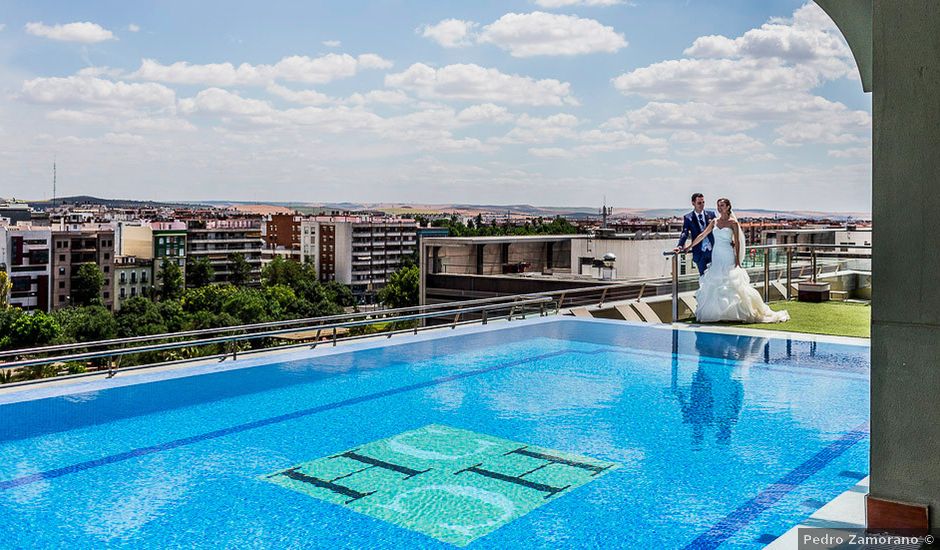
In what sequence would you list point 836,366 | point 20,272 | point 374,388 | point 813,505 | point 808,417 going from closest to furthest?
point 813,505, point 808,417, point 374,388, point 836,366, point 20,272

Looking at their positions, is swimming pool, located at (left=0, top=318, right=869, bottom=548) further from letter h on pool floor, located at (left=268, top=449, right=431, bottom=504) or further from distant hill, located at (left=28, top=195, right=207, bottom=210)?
distant hill, located at (left=28, top=195, right=207, bottom=210)

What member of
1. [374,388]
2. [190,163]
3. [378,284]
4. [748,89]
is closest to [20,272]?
[190,163]

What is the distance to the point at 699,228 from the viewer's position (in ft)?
37.5

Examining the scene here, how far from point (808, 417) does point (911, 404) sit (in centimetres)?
381

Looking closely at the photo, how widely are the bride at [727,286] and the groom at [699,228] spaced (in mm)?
100

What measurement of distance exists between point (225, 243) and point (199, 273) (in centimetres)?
1484

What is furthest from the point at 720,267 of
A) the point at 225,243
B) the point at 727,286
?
the point at 225,243

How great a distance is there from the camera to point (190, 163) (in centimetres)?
9875

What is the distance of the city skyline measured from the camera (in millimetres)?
72750

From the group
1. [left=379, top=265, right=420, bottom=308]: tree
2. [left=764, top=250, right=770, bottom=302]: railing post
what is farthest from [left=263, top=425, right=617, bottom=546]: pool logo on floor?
[left=379, top=265, right=420, bottom=308]: tree

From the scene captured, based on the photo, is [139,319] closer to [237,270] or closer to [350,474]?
[237,270]

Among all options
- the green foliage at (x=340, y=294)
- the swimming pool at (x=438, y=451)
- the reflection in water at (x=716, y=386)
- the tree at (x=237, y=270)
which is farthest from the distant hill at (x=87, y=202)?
the swimming pool at (x=438, y=451)

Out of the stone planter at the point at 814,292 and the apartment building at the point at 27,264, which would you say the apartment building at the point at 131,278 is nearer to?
the apartment building at the point at 27,264

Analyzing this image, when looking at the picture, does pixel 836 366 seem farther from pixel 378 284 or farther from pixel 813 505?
pixel 378 284
